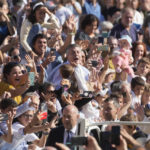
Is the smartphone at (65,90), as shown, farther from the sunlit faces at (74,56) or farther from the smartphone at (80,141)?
the smartphone at (80,141)

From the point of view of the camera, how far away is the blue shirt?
41.0 ft

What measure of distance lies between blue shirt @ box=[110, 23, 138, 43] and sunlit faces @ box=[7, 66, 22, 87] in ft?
12.5

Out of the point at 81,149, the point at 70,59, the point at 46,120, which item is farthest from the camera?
the point at 70,59

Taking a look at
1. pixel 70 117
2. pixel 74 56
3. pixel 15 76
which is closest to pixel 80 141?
pixel 70 117

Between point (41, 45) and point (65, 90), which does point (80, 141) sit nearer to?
point (65, 90)

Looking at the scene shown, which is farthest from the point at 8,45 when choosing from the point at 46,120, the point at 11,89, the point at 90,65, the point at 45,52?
the point at 46,120

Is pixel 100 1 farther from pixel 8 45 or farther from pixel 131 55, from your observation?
pixel 8 45

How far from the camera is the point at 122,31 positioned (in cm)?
1261

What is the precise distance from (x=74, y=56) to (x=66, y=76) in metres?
0.44

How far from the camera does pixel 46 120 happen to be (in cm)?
828

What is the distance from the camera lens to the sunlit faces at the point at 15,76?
8.94 m

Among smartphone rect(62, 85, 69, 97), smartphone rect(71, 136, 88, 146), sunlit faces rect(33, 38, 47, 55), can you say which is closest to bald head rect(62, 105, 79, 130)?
smartphone rect(62, 85, 69, 97)

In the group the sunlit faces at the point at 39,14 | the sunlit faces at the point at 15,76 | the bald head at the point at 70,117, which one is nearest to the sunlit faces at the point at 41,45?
the sunlit faces at the point at 39,14

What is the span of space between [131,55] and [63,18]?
1.57 metres
